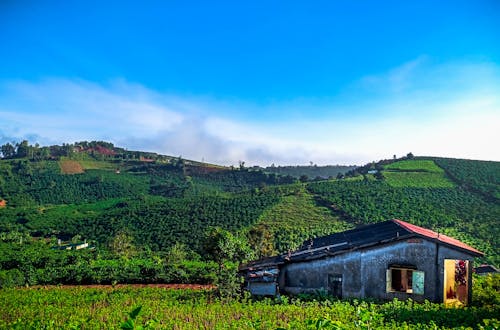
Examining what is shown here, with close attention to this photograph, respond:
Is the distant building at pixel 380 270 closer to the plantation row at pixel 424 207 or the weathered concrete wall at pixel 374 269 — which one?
the weathered concrete wall at pixel 374 269

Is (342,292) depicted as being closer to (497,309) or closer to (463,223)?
(497,309)

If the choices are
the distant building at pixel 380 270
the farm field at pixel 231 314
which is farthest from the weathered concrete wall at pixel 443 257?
the farm field at pixel 231 314

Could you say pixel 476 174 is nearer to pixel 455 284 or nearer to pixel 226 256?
pixel 455 284

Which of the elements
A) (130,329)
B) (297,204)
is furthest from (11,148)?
(130,329)

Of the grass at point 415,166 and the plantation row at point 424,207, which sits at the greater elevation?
the grass at point 415,166

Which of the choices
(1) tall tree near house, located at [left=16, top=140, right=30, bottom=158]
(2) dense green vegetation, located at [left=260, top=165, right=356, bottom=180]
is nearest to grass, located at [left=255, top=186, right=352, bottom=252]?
(2) dense green vegetation, located at [left=260, top=165, right=356, bottom=180]

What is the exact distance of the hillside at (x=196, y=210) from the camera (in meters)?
36.9

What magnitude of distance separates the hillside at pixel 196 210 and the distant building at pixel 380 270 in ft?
15.9

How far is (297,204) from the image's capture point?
187 ft

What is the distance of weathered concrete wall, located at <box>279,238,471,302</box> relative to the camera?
15.6 metres

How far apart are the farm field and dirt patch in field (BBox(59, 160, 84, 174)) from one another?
78975 millimetres

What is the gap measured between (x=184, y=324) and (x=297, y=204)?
45.3m

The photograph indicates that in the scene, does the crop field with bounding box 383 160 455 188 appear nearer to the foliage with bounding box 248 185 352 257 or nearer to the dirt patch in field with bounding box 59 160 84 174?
the foliage with bounding box 248 185 352 257

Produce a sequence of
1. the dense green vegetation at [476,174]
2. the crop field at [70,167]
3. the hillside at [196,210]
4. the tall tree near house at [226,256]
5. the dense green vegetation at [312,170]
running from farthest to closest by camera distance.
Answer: the dense green vegetation at [312,170] → the crop field at [70,167] → the dense green vegetation at [476,174] → the hillside at [196,210] → the tall tree near house at [226,256]
